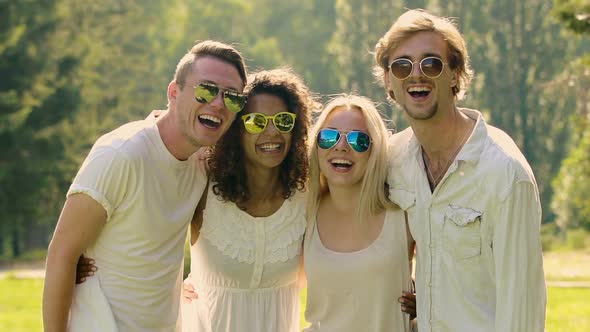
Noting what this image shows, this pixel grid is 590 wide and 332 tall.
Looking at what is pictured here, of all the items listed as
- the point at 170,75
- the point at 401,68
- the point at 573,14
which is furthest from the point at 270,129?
the point at 170,75

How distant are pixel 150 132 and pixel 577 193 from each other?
24.8 meters

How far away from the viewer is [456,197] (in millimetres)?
4953

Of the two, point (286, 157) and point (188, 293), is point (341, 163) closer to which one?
point (286, 157)

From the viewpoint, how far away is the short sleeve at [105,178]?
4918 mm

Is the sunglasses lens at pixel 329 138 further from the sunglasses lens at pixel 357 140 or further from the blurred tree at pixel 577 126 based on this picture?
the blurred tree at pixel 577 126

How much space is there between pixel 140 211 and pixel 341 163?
1.32 meters

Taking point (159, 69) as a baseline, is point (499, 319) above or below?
below

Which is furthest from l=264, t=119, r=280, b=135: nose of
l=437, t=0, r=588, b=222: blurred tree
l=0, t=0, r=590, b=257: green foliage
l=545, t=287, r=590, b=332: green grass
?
l=437, t=0, r=588, b=222: blurred tree

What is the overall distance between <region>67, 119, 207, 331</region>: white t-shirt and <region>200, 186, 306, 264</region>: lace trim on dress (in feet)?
1.50

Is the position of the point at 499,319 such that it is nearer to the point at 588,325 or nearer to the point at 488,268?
the point at 488,268

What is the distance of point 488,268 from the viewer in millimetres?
4832

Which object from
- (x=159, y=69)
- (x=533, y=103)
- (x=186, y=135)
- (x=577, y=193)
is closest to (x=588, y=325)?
(x=186, y=135)

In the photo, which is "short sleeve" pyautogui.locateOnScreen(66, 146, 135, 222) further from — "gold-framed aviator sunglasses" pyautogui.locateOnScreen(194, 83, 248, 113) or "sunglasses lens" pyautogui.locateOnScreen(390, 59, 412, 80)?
"sunglasses lens" pyautogui.locateOnScreen(390, 59, 412, 80)

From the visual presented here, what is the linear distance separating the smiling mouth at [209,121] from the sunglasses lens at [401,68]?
108 centimetres
